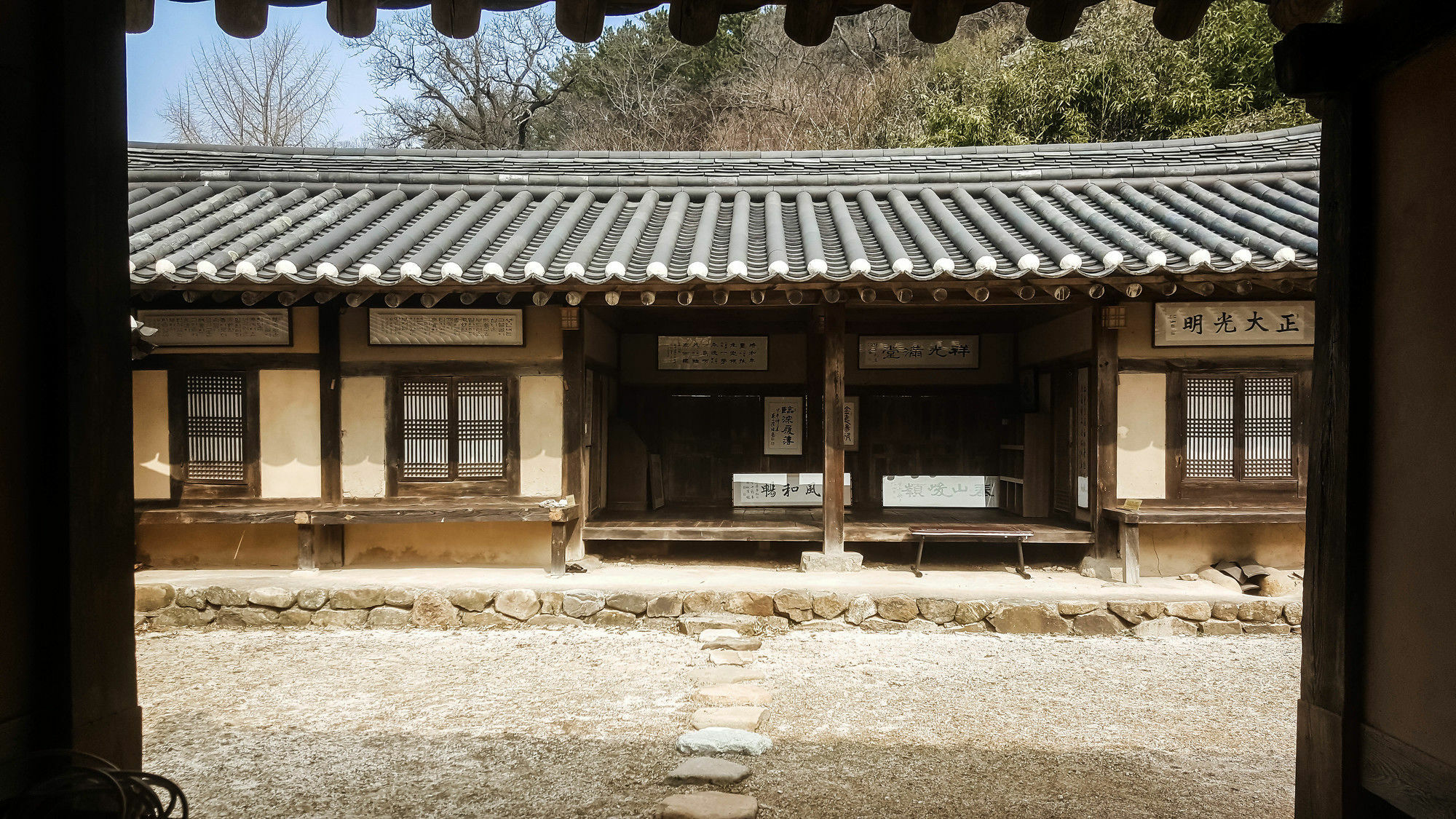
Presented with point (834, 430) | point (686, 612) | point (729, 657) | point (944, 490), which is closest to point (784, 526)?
point (834, 430)

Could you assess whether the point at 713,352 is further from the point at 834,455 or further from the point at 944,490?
the point at 944,490

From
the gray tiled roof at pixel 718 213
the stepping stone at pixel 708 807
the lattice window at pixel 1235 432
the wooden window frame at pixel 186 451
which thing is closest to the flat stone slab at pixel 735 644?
the stepping stone at pixel 708 807

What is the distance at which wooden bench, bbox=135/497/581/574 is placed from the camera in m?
7.96

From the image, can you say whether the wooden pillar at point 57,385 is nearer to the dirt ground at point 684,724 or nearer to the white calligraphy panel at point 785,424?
the dirt ground at point 684,724

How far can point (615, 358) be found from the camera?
1061 centimetres

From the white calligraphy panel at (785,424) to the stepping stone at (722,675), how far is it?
483 centimetres

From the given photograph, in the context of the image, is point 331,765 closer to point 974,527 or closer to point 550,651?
point 550,651

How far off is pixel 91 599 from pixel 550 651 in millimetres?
4766

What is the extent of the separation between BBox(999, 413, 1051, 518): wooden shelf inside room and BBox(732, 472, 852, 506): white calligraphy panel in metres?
2.28

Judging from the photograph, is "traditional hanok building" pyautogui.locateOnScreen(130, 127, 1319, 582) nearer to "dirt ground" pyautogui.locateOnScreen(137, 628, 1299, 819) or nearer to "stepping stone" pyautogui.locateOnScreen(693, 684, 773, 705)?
"dirt ground" pyautogui.locateOnScreen(137, 628, 1299, 819)

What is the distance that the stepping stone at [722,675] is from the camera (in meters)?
5.96

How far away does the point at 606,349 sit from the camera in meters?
10.0

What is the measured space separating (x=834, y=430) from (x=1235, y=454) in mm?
3794

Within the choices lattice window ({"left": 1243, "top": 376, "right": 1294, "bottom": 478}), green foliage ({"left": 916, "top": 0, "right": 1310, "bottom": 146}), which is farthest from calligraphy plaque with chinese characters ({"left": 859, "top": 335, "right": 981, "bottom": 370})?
green foliage ({"left": 916, "top": 0, "right": 1310, "bottom": 146})
